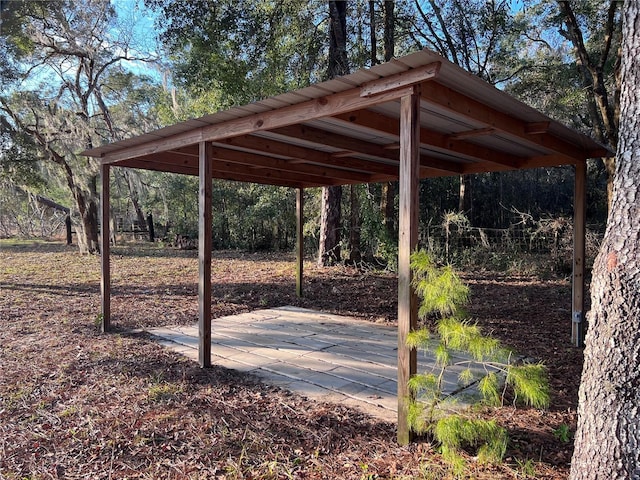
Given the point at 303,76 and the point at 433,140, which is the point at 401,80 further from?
the point at 303,76

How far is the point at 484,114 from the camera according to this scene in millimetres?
2762

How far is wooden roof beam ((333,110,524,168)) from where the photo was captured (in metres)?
2.95

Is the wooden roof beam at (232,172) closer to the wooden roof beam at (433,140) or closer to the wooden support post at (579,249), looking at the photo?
the wooden roof beam at (433,140)

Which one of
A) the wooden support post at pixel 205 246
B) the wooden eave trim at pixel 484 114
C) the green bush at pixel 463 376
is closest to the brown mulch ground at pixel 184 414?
the green bush at pixel 463 376

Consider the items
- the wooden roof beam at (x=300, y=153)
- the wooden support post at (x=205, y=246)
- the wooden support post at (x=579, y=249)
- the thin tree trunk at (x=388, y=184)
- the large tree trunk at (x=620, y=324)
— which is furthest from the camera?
the thin tree trunk at (x=388, y=184)

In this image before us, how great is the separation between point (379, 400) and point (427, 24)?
1008 cm

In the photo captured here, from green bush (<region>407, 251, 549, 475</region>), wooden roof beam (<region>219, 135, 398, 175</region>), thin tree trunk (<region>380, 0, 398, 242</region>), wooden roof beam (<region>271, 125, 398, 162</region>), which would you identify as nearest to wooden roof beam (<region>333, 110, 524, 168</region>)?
wooden roof beam (<region>271, 125, 398, 162</region>)

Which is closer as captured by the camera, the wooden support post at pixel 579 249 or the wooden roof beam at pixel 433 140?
the wooden roof beam at pixel 433 140

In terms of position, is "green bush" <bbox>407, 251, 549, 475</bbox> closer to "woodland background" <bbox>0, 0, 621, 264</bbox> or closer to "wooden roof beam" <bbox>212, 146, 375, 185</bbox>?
"wooden roof beam" <bbox>212, 146, 375, 185</bbox>

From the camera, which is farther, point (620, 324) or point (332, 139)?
point (332, 139)

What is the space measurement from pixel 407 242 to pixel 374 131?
4.14ft

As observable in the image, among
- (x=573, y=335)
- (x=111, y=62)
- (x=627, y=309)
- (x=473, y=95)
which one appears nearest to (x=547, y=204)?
(x=573, y=335)

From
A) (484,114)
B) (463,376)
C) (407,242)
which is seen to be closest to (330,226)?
(484,114)

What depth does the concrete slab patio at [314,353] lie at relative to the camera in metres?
3.10
